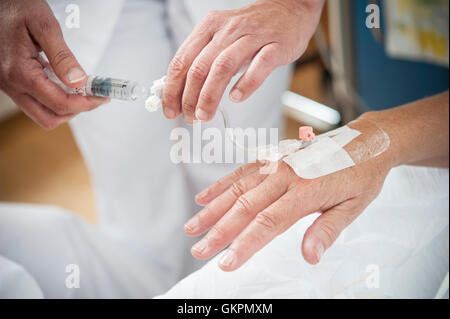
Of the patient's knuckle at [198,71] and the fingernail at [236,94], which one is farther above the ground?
the patient's knuckle at [198,71]

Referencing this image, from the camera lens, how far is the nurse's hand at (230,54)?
65 cm

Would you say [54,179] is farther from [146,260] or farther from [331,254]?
[331,254]

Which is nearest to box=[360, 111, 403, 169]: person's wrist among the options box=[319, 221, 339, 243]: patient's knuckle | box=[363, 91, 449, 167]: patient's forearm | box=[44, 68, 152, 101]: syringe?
box=[363, 91, 449, 167]: patient's forearm

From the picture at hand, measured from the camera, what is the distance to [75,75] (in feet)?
2.28

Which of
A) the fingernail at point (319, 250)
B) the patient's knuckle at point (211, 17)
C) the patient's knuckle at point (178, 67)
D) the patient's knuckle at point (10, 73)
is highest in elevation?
the patient's knuckle at point (211, 17)

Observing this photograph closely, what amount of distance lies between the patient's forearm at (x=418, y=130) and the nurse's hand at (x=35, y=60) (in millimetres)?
496

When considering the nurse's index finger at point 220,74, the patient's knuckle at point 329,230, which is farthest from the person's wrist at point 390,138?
the nurse's index finger at point 220,74

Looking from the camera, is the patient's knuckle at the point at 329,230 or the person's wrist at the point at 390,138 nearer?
the patient's knuckle at the point at 329,230

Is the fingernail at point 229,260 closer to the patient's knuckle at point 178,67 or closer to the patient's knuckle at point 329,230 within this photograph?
the patient's knuckle at point 329,230

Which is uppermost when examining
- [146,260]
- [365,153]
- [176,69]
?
[176,69]

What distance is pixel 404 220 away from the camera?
807 millimetres

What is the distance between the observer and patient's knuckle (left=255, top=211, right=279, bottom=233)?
2.14 ft
